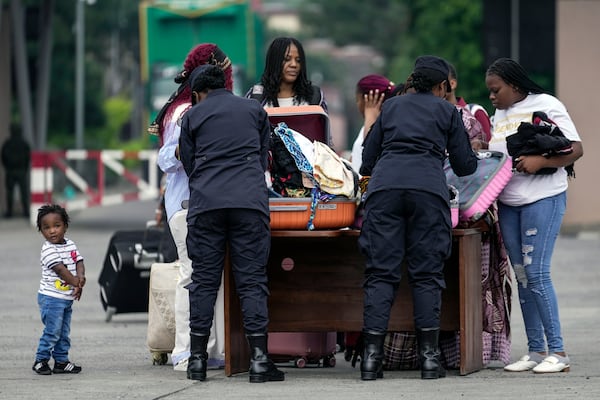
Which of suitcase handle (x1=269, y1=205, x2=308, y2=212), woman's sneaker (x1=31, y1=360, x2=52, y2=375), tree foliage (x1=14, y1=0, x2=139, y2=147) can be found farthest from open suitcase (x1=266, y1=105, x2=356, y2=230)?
tree foliage (x1=14, y1=0, x2=139, y2=147)

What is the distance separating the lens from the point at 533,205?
9008 millimetres

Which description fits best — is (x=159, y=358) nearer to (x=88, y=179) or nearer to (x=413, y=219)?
(x=413, y=219)

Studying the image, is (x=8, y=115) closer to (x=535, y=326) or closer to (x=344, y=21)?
(x=535, y=326)

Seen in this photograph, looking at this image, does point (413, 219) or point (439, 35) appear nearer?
point (413, 219)

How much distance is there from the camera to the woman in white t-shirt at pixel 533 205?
29.5 ft

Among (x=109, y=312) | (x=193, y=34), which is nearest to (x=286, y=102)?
(x=109, y=312)

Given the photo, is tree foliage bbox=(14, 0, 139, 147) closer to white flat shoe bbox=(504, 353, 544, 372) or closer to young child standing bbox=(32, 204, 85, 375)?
young child standing bbox=(32, 204, 85, 375)

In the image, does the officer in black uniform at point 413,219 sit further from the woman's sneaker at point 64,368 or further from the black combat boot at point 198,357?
the woman's sneaker at point 64,368

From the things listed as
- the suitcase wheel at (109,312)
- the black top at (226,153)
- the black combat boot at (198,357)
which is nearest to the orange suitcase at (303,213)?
the black top at (226,153)

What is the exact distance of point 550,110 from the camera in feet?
29.9

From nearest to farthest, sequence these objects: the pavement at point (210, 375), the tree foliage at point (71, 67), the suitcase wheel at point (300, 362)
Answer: the pavement at point (210, 375) → the suitcase wheel at point (300, 362) → the tree foliage at point (71, 67)

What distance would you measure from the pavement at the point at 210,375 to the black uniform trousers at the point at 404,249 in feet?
1.37

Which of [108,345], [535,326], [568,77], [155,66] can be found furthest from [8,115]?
[535,326]

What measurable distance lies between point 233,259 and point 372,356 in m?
0.95
